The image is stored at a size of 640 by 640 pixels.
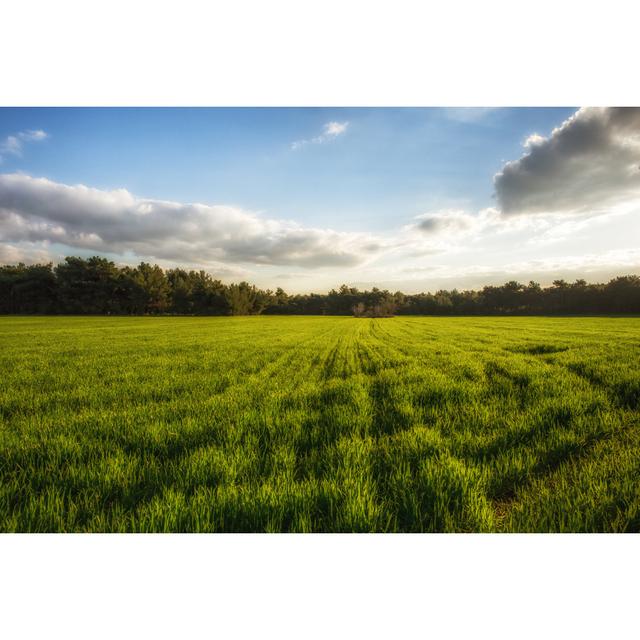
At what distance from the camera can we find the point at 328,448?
2.92 m

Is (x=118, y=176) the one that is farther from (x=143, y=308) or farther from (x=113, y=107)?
(x=143, y=308)

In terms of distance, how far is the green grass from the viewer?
210 cm

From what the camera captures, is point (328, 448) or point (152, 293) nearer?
point (328, 448)

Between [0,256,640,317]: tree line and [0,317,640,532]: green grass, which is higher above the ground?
[0,256,640,317]: tree line

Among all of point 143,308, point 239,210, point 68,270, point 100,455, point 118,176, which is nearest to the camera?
point 100,455

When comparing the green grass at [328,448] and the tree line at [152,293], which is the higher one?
the tree line at [152,293]

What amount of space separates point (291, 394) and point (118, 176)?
16.3 feet

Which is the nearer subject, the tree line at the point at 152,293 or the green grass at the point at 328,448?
the green grass at the point at 328,448

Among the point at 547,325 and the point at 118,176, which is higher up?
the point at 118,176

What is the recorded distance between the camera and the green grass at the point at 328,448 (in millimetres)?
2102

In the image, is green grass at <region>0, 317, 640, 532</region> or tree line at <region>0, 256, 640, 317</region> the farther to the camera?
tree line at <region>0, 256, 640, 317</region>
